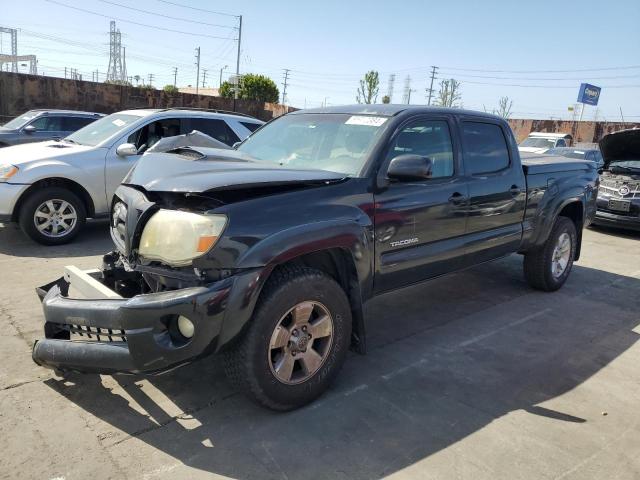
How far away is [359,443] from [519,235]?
3.02 meters

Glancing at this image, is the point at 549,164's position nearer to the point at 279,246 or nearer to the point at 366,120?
the point at 366,120

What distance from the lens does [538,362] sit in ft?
13.2

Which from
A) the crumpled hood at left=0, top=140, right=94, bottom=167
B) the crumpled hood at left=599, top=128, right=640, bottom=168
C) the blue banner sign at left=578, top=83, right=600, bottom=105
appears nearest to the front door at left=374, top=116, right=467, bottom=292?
the crumpled hood at left=0, top=140, right=94, bottom=167

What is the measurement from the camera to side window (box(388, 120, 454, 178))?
12.6ft

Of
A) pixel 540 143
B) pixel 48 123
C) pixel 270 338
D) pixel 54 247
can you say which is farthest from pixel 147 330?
pixel 540 143

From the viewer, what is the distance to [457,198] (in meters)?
4.16

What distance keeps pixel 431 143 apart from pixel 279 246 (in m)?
1.88

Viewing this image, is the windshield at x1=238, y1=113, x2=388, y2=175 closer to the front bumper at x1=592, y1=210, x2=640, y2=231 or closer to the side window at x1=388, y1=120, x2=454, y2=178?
the side window at x1=388, y1=120, x2=454, y2=178

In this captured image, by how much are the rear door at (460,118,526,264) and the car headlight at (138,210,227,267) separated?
2428mm

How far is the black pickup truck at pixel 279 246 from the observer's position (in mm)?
2680

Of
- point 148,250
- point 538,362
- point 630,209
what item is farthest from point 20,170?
point 630,209

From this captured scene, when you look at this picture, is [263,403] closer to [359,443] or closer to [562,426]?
[359,443]

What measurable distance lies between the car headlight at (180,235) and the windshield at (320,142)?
1079 mm

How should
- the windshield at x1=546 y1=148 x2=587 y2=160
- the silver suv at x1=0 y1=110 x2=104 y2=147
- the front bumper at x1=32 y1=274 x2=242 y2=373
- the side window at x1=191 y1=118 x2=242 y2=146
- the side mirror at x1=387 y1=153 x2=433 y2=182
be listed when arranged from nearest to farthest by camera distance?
the front bumper at x1=32 y1=274 x2=242 y2=373
the side mirror at x1=387 y1=153 x2=433 y2=182
the side window at x1=191 y1=118 x2=242 y2=146
the silver suv at x1=0 y1=110 x2=104 y2=147
the windshield at x1=546 y1=148 x2=587 y2=160
